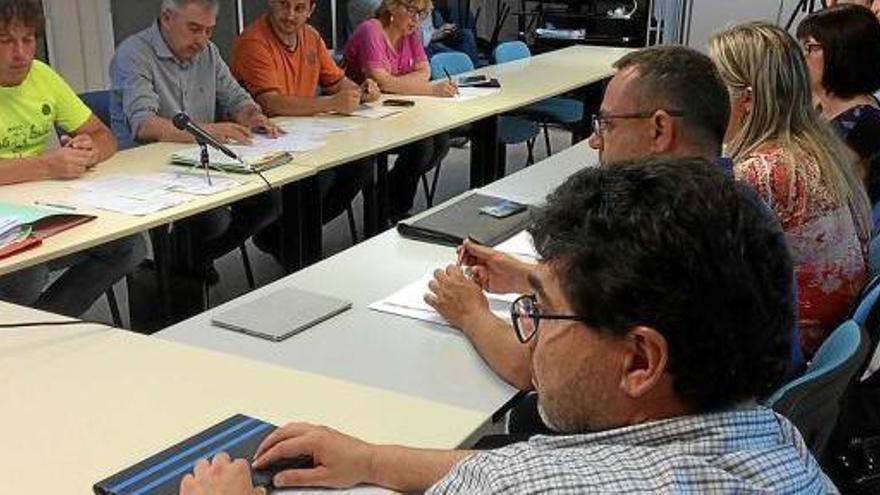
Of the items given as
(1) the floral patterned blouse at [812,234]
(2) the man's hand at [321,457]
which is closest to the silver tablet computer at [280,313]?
(2) the man's hand at [321,457]

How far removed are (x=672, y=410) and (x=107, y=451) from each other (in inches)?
32.0

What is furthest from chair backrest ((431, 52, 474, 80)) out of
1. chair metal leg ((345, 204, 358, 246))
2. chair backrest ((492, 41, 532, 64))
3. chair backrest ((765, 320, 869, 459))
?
Result: chair backrest ((765, 320, 869, 459))

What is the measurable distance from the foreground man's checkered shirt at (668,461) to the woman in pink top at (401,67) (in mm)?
3389

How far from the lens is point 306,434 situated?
4.04 ft

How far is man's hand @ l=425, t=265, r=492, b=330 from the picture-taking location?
5.68ft

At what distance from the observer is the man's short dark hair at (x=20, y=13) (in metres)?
2.53

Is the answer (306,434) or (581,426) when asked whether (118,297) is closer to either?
(306,434)

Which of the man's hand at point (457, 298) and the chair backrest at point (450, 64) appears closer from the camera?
the man's hand at point (457, 298)

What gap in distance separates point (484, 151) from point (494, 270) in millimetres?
2650

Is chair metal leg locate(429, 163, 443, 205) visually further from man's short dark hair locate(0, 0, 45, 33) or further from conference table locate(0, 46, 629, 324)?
man's short dark hair locate(0, 0, 45, 33)

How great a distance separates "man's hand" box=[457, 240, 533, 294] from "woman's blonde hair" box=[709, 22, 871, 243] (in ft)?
2.00

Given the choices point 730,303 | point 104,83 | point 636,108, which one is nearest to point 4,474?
point 730,303

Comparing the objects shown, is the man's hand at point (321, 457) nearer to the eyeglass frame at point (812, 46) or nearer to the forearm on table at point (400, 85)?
the eyeglass frame at point (812, 46)

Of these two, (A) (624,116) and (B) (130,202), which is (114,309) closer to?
(B) (130,202)
